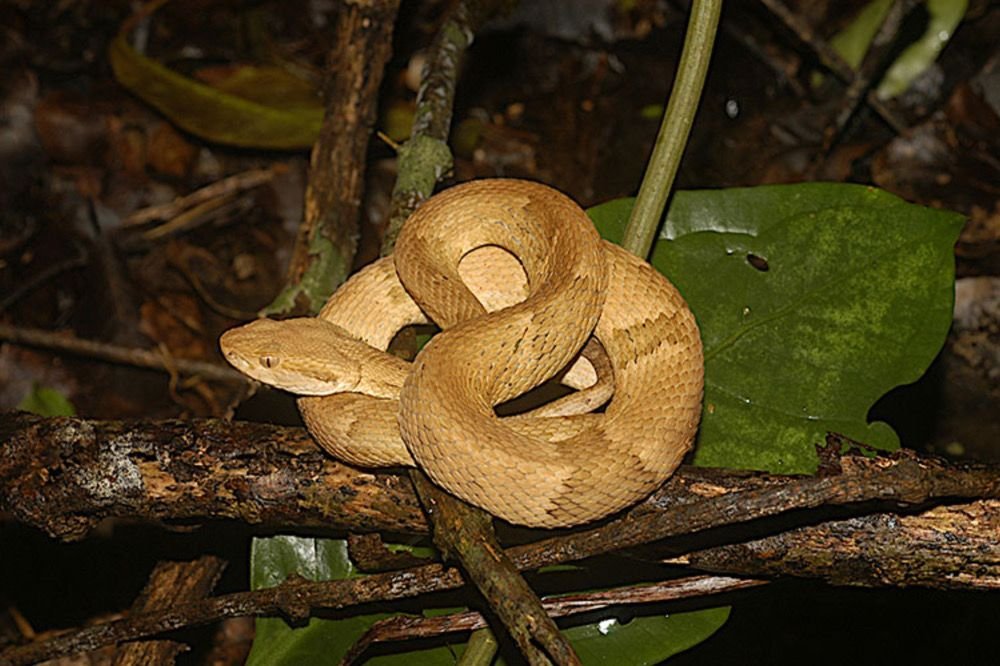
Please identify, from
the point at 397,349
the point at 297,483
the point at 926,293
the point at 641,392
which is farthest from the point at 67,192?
the point at 926,293

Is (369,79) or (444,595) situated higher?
(369,79)

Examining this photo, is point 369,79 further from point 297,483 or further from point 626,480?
point 626,480

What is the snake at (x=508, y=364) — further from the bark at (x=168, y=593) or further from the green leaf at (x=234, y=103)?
the green leaf at (x=234, y=103)

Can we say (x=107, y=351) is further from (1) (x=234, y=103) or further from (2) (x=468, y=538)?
(2) (x=468, y=538)

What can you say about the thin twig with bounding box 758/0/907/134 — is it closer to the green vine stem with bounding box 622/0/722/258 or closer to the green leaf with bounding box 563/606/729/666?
the green vine stem with bounding box 622/0/722/258

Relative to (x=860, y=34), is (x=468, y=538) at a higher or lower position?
lower

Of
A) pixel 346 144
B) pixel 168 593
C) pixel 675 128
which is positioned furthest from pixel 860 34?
pixel 168 593
